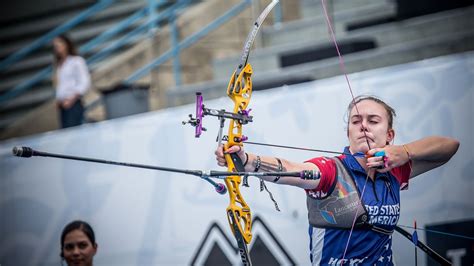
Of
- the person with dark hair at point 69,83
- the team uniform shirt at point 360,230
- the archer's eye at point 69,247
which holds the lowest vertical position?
the team uniform shirt at point 360,230

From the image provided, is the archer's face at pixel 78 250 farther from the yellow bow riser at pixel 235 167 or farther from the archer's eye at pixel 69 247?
the yellow bow riser at pixel 235 167

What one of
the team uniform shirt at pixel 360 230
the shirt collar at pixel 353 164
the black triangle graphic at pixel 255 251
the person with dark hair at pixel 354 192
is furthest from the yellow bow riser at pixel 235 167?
the black triangle graphic at pixel 255 251

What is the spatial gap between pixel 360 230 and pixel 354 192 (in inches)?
6.0

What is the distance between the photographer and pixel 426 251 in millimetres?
4434

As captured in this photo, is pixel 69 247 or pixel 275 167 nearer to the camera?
pixel 275 167

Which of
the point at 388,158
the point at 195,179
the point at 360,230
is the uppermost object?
the point at 195,179

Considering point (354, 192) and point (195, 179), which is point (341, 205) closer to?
point (354, 192)

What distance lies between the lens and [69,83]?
6.77 m

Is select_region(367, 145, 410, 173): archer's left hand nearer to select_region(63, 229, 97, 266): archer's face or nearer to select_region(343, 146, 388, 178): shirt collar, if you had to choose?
select_region(343, 146, 388, 178): shirt collar

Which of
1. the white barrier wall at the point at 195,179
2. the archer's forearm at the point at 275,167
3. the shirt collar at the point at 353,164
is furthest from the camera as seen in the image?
the white barrier wall at the point at 195,179

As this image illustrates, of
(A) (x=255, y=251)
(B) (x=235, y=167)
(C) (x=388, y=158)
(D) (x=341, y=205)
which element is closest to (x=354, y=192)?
(D) (x=341, y=205)

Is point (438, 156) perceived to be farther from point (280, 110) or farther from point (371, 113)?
point (280, 110)

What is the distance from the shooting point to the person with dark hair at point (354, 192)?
3639mm

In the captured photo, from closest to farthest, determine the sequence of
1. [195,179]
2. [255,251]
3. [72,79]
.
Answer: [255,251] < [195,179] < [72,79]
